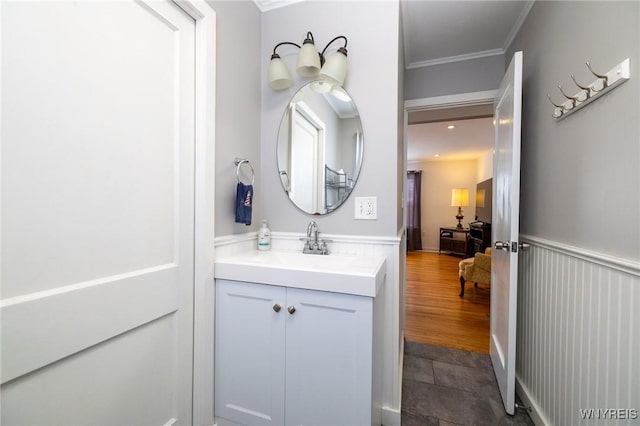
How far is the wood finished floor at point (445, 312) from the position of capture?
7.57 feet

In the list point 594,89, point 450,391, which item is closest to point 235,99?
point 594,89

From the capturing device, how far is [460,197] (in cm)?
620

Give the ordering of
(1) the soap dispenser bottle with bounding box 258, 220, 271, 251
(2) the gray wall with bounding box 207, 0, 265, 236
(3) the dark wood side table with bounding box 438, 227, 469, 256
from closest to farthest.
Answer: (2) the gray wall with bounding box 207, 0, 265, 236 → (1) the soap dispenser bottle with bounding box 258, 220, 271, 251 → (3) the dark wood side table with bounding box 438, 227, 469, 256

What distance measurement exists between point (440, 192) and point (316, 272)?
687 centimetres

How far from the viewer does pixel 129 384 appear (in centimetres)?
94

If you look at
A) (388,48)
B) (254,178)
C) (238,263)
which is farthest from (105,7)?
(388,48)

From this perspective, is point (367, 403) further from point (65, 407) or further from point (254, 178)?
point (254, 178)

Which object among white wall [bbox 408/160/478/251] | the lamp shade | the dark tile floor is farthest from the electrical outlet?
white wall [bbox 408/160/478/251]

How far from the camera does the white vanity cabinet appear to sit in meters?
1.01

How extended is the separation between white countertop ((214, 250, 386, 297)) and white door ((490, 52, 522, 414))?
0.82 meters

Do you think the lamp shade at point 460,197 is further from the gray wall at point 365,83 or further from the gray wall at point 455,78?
the gray wall at point 365,83

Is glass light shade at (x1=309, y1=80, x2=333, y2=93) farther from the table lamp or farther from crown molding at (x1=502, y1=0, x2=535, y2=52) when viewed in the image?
the table lamp

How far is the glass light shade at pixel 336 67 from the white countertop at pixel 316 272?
3.23 feet

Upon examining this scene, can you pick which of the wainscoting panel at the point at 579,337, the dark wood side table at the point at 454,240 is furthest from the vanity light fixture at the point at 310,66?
the dark wood side table at the point at 454,240
